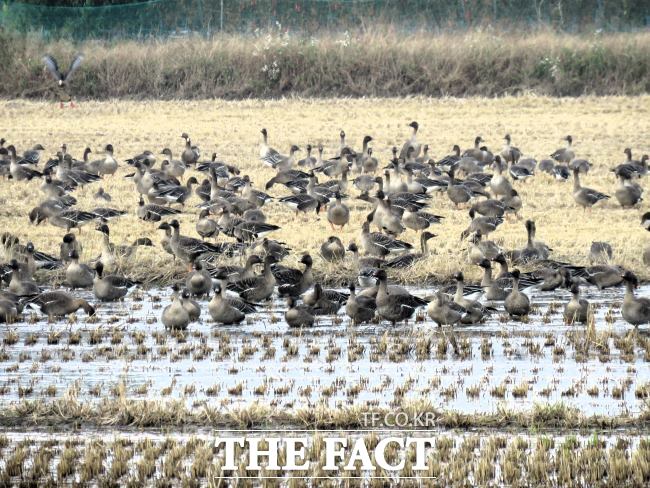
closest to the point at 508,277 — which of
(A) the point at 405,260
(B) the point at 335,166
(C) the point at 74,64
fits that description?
(A) the point at 405,260

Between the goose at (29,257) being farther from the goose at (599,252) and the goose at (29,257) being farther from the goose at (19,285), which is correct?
the goose at (599,252)

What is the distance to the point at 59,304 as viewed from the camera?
12.2 metres

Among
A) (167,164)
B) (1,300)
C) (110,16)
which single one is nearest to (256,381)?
(1,300)

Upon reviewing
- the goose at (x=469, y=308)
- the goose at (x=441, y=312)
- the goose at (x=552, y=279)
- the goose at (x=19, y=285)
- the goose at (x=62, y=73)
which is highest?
the goose at (x=441, y=312)

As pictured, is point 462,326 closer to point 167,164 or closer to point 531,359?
point 531,359

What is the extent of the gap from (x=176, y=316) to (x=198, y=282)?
5.17ft

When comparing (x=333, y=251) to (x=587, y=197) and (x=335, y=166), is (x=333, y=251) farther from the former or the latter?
(x=335, y=166)

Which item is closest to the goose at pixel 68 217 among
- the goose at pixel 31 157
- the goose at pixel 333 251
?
the goose at pixel 333 251

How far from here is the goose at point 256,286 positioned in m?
12.9

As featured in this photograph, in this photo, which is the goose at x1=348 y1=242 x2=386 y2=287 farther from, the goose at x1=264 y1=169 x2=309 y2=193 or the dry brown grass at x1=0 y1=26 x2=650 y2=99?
the dry brown grass at x1=0 y1=26 x2=650 y2=99

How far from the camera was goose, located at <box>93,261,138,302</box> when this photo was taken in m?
13.0

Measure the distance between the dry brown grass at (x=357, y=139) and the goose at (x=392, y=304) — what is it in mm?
1932

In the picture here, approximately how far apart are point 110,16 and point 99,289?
2696 cm

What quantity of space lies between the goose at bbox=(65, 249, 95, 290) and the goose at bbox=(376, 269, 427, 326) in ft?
11.0
